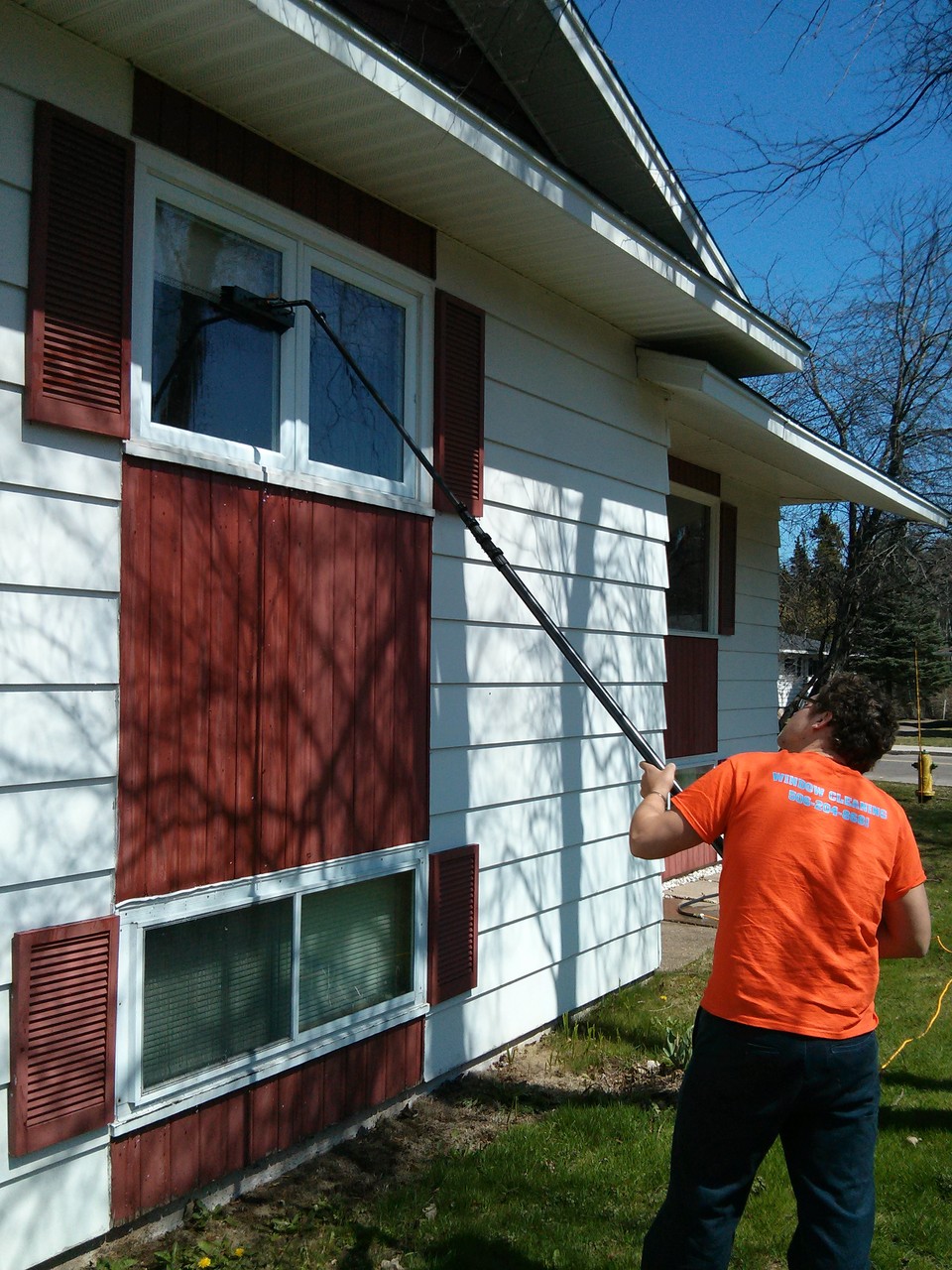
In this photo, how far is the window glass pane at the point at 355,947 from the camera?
4293 millimetres

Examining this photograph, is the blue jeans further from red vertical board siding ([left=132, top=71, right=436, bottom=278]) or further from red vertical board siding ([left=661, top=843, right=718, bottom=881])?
red vertical board siding ([left=661, top=843, right=718, bottom=881])

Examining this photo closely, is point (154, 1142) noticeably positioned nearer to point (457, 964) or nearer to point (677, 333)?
point (457, 964)

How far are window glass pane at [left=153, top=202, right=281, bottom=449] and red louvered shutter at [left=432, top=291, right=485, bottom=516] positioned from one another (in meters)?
1.01

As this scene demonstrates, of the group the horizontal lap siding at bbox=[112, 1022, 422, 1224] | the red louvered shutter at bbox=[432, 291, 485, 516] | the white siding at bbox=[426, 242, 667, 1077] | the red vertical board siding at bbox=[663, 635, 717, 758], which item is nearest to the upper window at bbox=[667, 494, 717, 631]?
the red vertical board siding at bbox=[663, 635, 717, 758]

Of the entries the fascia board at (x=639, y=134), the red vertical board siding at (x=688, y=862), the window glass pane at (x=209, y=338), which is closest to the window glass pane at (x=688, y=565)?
the red vertical board siding at (x=688, y=862)

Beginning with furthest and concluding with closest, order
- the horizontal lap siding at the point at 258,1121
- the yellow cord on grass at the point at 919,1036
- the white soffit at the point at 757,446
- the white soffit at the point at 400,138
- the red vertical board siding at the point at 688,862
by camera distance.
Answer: the red vertical board siding at the point at 688,862 → the white soffit at the point at 757,446 → the yellow cord on grass at the point at 919,1036 → the horizontal lap siding at the point at 258,1121 → the white soffit at the point at 400,138

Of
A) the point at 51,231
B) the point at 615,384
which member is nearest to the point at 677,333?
the point at 615,384

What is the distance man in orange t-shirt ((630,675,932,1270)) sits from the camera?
8.43 feet

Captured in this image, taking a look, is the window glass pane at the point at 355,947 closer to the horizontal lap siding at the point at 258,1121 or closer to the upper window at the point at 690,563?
the horizontal lap siding at the point at 258,1121

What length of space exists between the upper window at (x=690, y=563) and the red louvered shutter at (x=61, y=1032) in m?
6.66

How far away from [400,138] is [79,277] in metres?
1.46

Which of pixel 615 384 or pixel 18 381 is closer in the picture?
pixel 18 381

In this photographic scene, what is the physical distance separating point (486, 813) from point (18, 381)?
9.85 ft

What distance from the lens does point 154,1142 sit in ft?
11.7
